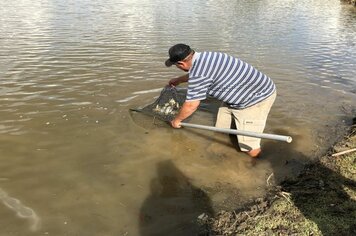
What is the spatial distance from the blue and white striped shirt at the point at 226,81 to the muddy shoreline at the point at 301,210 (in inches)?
48.5

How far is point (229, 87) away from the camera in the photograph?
516 cm

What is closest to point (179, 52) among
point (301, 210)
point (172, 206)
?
point (172, 206)

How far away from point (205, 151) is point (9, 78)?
16.7 feet

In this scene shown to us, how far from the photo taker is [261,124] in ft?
18.5

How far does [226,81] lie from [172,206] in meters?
1.81

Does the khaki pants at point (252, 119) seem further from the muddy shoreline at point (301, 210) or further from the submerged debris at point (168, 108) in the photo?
the submerged debris at point (168, 108)

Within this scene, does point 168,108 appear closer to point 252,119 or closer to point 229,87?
point 252,119

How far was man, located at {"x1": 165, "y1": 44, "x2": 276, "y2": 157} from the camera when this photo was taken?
4.86m

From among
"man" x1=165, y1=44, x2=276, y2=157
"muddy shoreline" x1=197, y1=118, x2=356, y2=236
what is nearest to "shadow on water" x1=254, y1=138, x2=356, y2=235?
"muddy shoreline" x1=197, y1=118, x2=356, y2=236

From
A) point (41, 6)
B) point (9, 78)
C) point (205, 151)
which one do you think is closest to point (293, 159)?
point (205, 151)

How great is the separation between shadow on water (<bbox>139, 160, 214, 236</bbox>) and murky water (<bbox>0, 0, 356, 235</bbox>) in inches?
0.5

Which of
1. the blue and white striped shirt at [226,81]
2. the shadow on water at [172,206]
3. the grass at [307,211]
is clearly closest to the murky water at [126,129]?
the shadow on water at [172,206]

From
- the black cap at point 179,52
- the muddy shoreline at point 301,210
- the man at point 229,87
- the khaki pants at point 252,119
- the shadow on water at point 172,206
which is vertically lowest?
the shadow on water at point 172,206

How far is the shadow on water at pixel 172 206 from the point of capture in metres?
4.17
